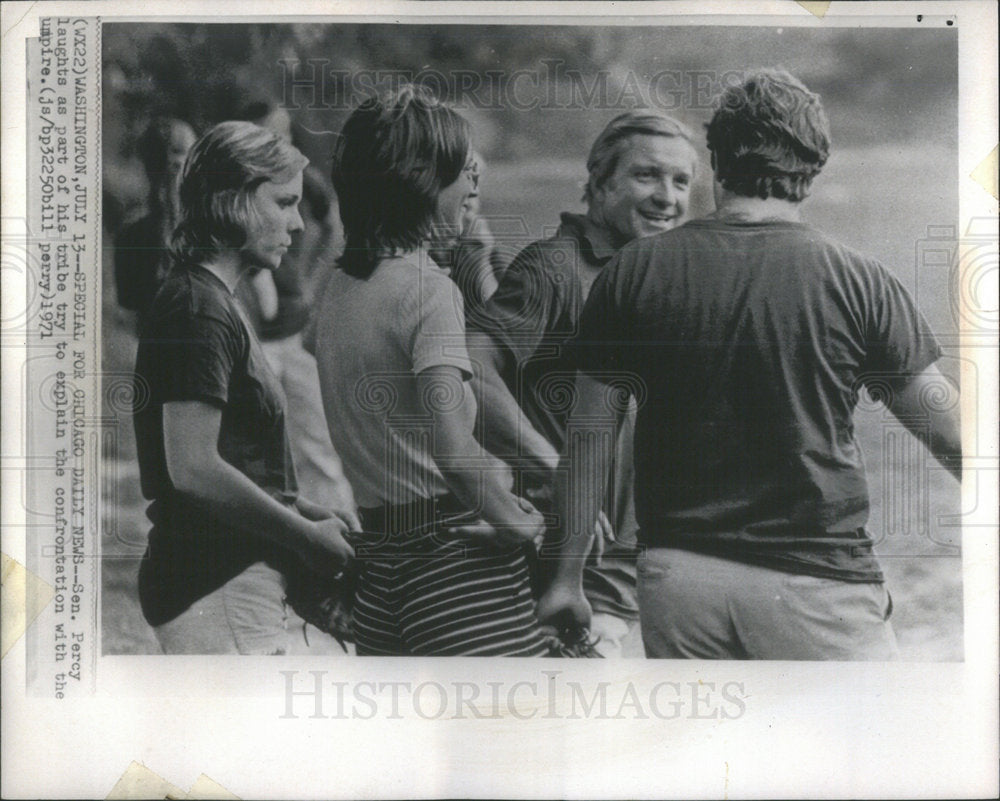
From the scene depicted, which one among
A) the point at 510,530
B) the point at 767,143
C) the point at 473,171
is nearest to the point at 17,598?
the point at 510,530

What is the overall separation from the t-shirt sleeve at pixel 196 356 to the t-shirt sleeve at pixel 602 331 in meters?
0.91

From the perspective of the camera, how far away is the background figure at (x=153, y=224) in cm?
238

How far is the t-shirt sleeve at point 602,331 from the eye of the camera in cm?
233

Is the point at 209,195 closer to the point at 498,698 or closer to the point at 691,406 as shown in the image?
the point at 691,406

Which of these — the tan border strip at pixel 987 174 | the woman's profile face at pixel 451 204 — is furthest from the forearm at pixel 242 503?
the tan border strip at pixel 987 174

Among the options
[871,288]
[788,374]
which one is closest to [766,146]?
[871,288]

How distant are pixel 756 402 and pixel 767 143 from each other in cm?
69

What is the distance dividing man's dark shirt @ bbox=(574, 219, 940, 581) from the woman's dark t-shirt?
0.86 m

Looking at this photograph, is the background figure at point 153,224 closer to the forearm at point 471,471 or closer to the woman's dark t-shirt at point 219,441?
the woman's dark t-shirt at point 219,441

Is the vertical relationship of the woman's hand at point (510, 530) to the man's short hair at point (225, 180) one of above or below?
below

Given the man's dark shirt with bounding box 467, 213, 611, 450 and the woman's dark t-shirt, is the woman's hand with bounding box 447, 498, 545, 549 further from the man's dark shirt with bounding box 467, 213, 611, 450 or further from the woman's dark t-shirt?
the woman's dark t-shirt

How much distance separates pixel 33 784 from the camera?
7.77ft

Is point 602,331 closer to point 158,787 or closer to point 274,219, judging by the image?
point 274,219

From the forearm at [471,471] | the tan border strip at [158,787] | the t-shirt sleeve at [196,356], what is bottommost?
the tan border strip at [158,787]
